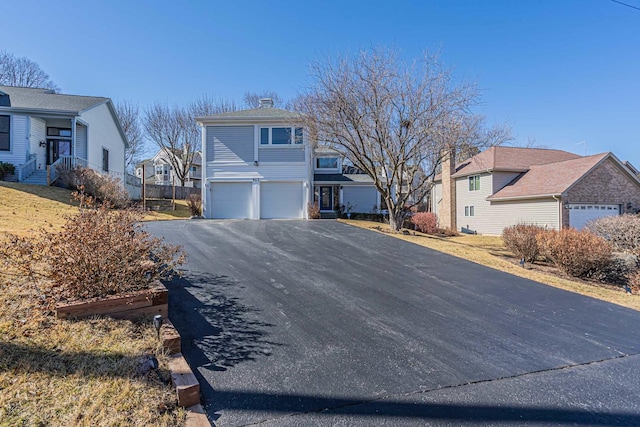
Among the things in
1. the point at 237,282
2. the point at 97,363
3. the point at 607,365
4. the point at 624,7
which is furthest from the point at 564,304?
the point at 624,7

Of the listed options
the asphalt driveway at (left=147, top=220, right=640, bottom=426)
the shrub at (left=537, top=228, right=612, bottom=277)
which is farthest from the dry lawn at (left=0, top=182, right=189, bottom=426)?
the shrub at (left=537, top=228, right=612, bottom=277)

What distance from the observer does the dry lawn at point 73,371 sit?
228cm

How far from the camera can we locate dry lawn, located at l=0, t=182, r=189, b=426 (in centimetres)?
228

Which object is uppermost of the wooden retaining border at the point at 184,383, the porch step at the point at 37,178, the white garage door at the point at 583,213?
the porch step at the point at 37,178

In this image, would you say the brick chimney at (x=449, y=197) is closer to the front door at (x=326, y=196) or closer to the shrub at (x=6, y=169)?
the front door at (x=326, y=196)

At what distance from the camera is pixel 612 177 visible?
1883cm

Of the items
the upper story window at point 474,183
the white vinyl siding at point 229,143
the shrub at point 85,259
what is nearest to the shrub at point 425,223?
the upper story window at point 474,183

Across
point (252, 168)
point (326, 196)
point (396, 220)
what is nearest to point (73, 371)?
point (396, 220)

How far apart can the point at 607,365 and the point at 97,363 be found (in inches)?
210

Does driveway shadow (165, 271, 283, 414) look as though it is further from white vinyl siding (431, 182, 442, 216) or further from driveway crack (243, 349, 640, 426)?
white vinyl siding (431, 182, 442, 216)

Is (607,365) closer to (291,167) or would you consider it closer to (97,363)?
(97,363)

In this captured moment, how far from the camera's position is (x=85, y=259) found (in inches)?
145

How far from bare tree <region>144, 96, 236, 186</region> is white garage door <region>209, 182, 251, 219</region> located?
16.8 meters

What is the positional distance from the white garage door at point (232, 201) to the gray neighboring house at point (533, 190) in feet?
35.3
